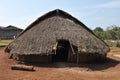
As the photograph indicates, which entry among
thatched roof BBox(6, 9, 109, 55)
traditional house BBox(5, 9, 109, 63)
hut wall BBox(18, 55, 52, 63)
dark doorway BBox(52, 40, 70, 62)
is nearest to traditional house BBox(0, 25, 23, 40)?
dark doorway BBox(52, 40, 70, 62)

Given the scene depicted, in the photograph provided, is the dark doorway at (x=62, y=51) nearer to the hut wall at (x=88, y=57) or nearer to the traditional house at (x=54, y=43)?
the traditional house at (x=54, y=43)

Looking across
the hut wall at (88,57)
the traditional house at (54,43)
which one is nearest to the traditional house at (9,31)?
the traditional house at (54,43)

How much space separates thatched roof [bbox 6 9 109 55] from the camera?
17.9m

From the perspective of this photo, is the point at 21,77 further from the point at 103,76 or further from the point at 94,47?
the point at 94,47

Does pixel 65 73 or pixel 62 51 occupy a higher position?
pixel 62 51

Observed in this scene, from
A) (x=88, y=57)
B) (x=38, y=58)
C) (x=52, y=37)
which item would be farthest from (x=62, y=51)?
(x=38, y=58)

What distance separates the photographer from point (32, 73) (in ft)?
47.7

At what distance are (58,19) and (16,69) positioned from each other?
6.82 meters

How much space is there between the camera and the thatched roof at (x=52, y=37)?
704 inches

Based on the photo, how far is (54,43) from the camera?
59.1 feet

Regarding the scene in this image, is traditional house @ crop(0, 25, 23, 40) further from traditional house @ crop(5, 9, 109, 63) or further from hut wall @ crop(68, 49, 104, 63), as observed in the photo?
hut wall @ crop(68, 49, 104, 63)

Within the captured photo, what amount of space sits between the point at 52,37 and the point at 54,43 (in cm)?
76

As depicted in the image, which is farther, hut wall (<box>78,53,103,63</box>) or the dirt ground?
hut wall (<box>78,53,103,63</box>)

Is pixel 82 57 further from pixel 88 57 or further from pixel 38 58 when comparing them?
pixel 38 58
